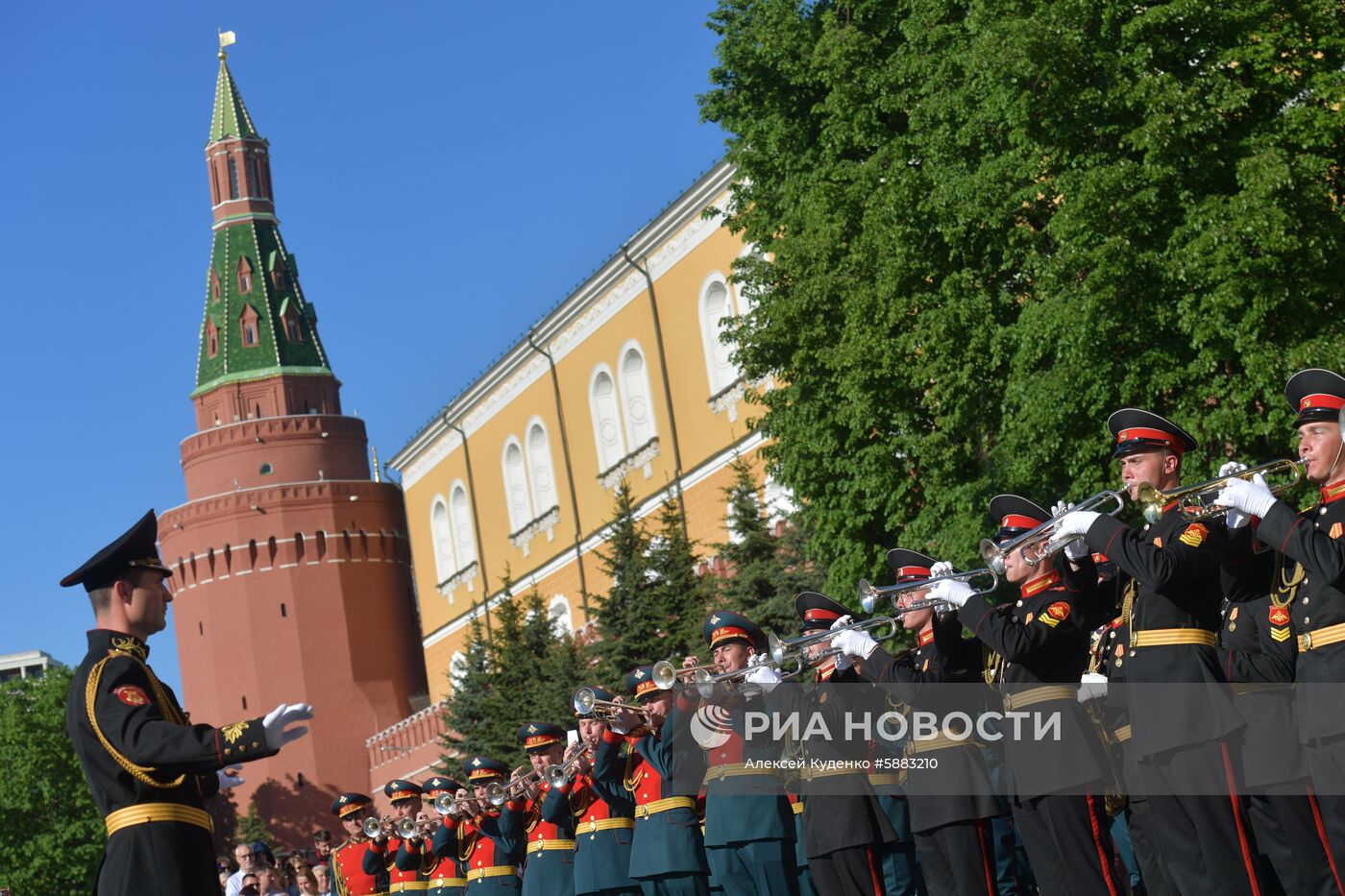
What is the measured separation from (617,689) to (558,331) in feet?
56.5

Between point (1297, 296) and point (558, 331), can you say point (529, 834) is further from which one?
point (558, 331)

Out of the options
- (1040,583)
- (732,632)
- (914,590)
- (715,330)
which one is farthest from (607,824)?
(715,330)

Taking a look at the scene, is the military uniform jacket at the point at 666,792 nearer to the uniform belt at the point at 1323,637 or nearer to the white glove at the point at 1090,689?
the white glove at the point at 1090,689

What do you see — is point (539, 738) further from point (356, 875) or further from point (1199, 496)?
point (1199, 496)

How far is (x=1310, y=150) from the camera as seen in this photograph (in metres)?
16.6

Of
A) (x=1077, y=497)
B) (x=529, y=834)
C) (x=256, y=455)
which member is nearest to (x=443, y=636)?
(x=256, y=455)

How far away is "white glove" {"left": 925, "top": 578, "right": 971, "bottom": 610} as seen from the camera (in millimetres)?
8047

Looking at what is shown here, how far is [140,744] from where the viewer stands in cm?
608

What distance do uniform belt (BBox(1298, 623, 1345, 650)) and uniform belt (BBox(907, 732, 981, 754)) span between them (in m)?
2.17

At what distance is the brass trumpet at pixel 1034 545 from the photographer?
762cm

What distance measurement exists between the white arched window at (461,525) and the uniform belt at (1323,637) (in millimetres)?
45713

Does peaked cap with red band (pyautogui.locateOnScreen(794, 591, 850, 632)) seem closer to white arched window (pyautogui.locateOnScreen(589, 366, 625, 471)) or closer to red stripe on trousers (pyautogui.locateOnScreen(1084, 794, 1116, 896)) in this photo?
red stripe on trousers (pyautogui.locateOnScreen(1084, 794, 1116, 896))

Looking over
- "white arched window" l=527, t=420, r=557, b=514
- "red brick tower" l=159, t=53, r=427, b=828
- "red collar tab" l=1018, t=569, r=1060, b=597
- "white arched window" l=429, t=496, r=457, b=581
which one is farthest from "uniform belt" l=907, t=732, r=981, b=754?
"red brick tower" l=159, t=53, r=427, b=828

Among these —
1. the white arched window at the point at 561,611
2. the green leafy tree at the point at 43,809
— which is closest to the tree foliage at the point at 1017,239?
the white arched window at the point at 561,611
